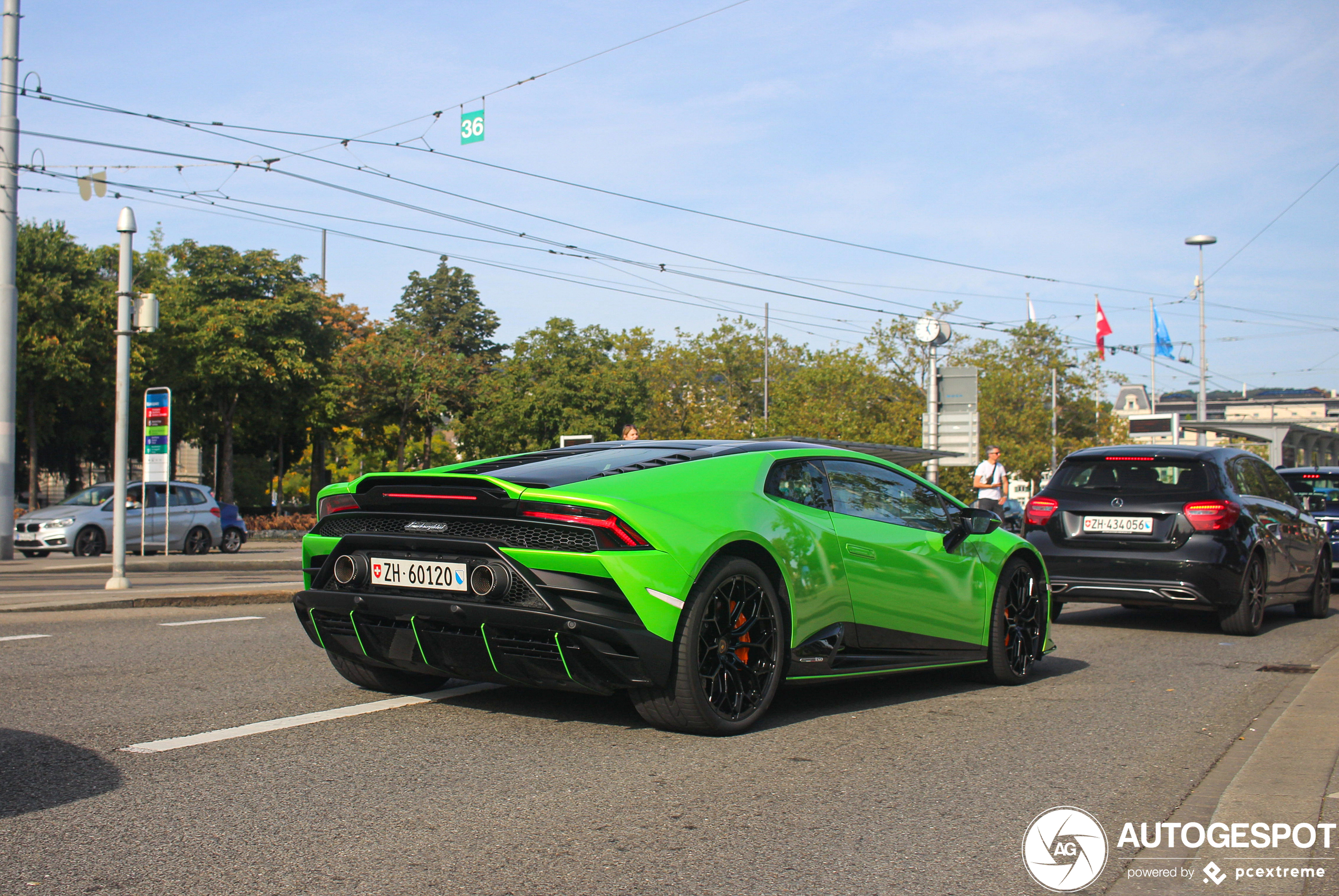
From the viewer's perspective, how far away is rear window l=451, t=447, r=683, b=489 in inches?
195

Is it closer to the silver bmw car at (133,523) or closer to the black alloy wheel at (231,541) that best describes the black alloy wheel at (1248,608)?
the silver bmw car at (133,523)

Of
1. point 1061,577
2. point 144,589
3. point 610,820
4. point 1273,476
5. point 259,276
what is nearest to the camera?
point 610,820

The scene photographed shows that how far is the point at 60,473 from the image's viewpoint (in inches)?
1954

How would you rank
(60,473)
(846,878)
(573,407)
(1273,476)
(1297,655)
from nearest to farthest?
1. (846,878)
2. (1297,655)
3. (1273,476)
4. (60,473)
5. (573,407)

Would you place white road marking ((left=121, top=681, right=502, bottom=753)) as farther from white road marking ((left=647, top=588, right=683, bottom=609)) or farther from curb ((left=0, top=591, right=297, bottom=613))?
curb ((left=0, top=591, right=297, bottom=613))

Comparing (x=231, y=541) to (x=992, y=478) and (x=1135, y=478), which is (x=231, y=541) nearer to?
(x=992, y=478)

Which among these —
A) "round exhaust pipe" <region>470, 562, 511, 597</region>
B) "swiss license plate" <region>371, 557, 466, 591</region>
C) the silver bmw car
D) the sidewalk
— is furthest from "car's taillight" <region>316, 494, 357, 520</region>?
the silver bmw car

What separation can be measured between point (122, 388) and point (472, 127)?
25.1 feet

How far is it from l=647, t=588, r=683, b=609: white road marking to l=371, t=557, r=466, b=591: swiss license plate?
0.76 metres

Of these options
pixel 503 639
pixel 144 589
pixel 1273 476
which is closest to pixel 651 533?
pixel 503 639

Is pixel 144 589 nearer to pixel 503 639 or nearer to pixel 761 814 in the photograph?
pixel 503 639

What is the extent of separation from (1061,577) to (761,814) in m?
6.86

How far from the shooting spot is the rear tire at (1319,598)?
38.5ft

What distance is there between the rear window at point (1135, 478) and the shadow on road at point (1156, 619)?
1051mm
